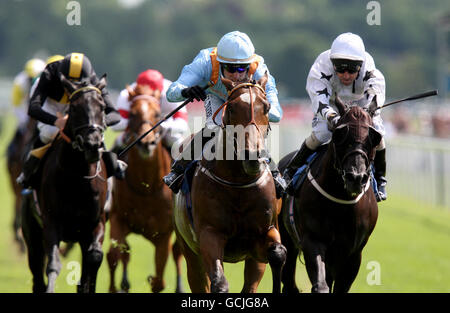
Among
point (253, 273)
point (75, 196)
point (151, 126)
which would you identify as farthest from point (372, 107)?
point (151, 126)

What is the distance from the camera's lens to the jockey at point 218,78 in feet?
23.1

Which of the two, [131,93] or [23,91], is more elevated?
[23,91]

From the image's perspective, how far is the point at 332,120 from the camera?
713 centimetres

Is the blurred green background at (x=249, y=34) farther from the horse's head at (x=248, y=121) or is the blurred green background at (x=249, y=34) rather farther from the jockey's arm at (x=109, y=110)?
the horse's head at (x=248, y=121)

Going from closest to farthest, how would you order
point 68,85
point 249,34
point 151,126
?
point 68,85 < point 151,126 < point 249,34

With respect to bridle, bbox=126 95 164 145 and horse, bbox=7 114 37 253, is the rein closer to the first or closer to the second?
bridle, bbox=126 95 164 145

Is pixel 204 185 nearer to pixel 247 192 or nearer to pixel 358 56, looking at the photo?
pixel 247 192

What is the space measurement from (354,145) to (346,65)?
0.95 meters

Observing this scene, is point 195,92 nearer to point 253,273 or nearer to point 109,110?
point 253,273

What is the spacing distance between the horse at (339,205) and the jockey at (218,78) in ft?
1.09

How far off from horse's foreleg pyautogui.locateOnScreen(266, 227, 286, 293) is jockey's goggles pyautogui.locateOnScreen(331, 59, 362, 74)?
1.45 m

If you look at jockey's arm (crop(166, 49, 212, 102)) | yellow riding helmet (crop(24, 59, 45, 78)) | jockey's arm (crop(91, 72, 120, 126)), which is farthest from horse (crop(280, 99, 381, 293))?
yellow riding helmet (crop(24, 59, 45, 78))

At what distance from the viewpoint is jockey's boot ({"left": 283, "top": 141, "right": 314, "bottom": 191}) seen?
7.96 metres
